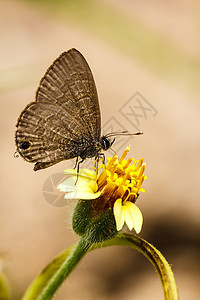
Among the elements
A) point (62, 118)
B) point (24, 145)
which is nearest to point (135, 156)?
point (62, 118)

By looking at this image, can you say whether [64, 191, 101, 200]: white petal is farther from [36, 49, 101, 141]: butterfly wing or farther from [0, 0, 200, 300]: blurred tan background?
[0, 0, 200, 300]: blurred tan background

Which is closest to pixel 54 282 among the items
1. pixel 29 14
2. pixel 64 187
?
pixel 64 187

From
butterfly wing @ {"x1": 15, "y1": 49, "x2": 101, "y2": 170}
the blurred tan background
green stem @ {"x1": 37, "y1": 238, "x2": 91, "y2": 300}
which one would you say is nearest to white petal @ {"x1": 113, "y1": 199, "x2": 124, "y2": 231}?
green stem @ {"x1": 37, "y1": 238, "x2": 91, "y2": 300}

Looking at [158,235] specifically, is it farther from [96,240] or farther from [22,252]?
[96,240]

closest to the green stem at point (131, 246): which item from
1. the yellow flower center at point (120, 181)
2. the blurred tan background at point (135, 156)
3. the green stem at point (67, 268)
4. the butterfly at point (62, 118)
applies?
the green stem at point (67, 268)

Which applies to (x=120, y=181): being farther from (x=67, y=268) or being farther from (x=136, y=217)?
(x=67, y=268)

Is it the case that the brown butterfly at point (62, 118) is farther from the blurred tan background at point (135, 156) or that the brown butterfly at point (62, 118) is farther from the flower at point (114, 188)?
the blurred tan background at point (135, 156)

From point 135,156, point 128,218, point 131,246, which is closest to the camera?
point 128,218
